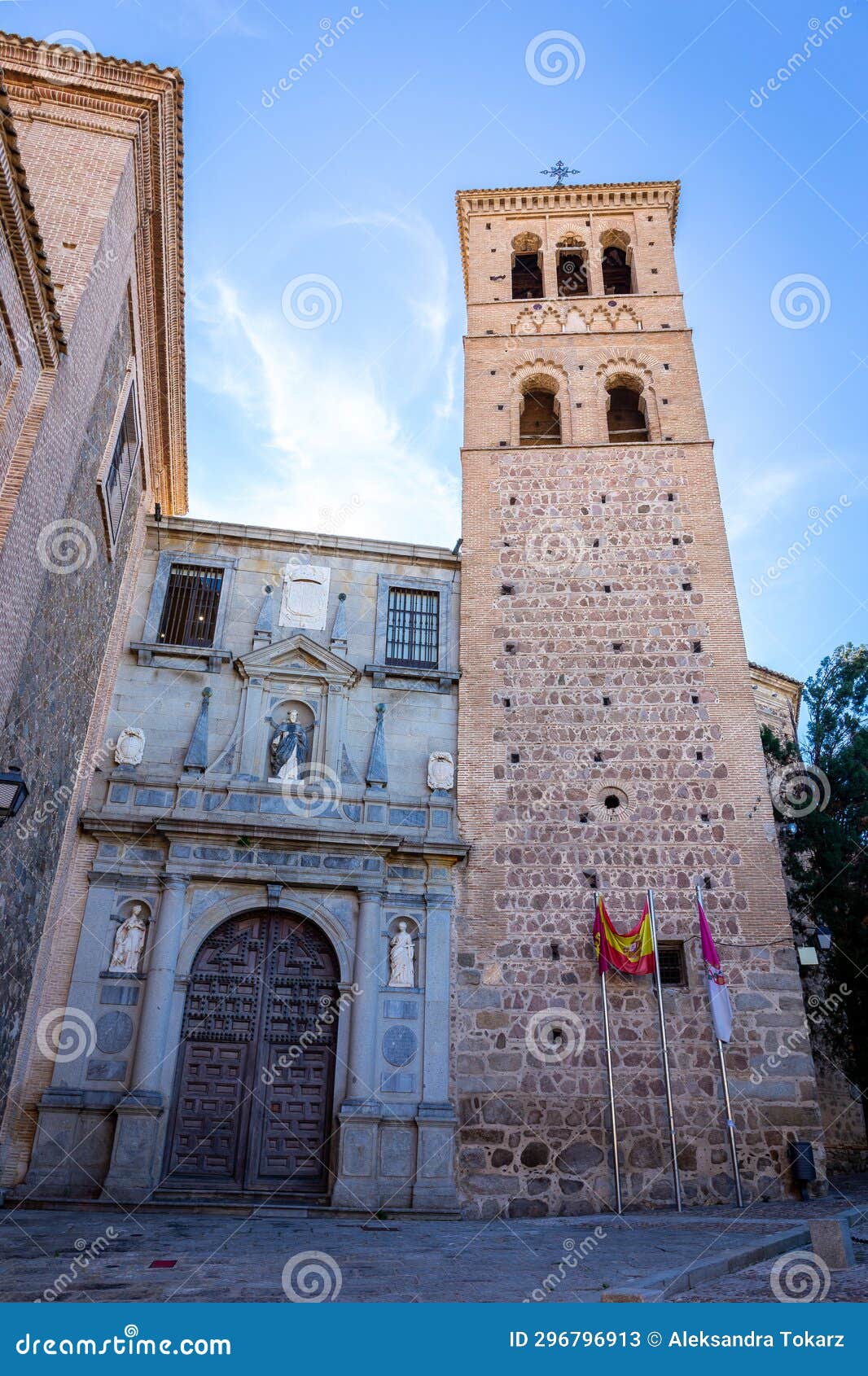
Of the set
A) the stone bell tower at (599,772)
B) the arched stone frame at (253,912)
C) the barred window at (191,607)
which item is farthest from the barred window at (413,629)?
the arched stone frame at (253,912)

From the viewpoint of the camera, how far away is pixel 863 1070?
13055 millimetres

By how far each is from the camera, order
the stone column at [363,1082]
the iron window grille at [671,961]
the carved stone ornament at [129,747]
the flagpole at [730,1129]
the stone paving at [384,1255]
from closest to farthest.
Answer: the stone paving at [384,1255] < the stone column at [363,1082] < the flagpole at [730,1129] < the iron window grille at [671,961] < the carved stone ornament at [129,747]

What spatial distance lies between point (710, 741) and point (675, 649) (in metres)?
1.53

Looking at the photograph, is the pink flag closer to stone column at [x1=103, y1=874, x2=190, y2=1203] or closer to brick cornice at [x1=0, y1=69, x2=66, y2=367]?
stone column at [x1=103, y1=874, x2=190, y2=1203]

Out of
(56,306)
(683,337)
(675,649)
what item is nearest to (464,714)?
(675,649)

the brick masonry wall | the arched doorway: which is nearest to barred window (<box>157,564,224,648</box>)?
the brick masonry wall

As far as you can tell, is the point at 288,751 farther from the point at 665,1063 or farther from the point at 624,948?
the point at 665,1063

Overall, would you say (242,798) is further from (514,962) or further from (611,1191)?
(611,1191)

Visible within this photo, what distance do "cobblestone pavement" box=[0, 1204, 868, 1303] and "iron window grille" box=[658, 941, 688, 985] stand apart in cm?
266

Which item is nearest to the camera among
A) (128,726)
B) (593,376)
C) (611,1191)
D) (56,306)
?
(56,306)

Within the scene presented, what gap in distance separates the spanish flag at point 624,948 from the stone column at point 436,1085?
189cm

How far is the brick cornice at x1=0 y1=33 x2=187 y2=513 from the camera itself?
1105cm

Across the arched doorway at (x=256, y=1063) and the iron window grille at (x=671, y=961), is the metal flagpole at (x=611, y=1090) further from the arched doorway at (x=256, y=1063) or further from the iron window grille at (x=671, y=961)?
the arched doorway at (x=256, y=1063)

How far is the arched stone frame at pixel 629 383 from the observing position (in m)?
16.2
